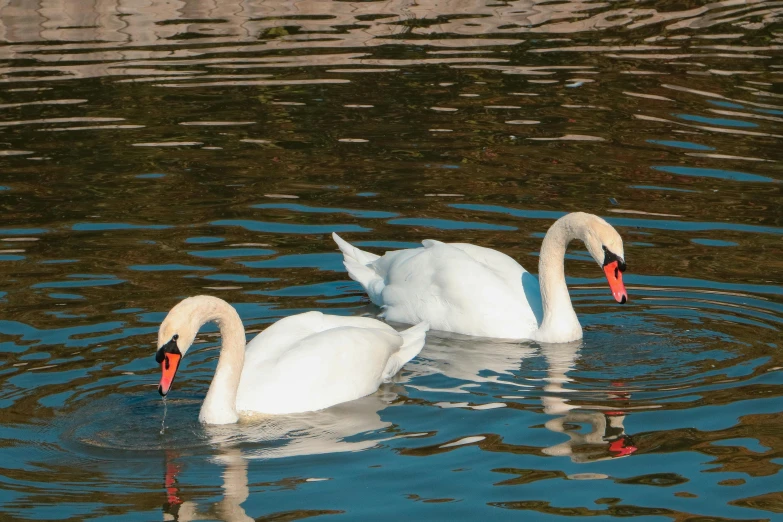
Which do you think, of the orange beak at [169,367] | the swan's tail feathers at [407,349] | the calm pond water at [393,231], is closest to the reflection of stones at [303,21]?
the calm pond water at [393,231]

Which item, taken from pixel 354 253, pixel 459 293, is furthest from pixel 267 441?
pixel 354 253

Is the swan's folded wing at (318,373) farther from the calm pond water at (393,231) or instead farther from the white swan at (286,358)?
the calm pond water at (393,231)

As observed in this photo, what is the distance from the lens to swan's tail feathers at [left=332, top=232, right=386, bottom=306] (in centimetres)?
1117

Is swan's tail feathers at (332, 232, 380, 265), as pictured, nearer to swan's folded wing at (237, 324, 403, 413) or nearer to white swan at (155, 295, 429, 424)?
white swan at (155, 295, 429, 424)

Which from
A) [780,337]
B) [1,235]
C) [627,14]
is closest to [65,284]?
[1,235]

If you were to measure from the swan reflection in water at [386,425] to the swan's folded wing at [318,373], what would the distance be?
2.9 inches

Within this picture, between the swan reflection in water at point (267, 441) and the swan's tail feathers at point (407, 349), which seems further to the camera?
the swan's tail feathers at point (407, 349)

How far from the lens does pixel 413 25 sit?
20.5 metres

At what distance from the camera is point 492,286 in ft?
34.6

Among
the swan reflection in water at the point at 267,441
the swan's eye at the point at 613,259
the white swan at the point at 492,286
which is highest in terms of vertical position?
the swan's eye at the point at 613,259

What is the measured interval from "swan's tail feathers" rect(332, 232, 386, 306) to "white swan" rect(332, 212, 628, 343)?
11mm

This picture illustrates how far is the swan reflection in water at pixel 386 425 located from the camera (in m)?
7.66

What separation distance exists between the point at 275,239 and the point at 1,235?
7.57 ft

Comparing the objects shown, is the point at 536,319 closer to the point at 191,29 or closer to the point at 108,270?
the point at 108,270
